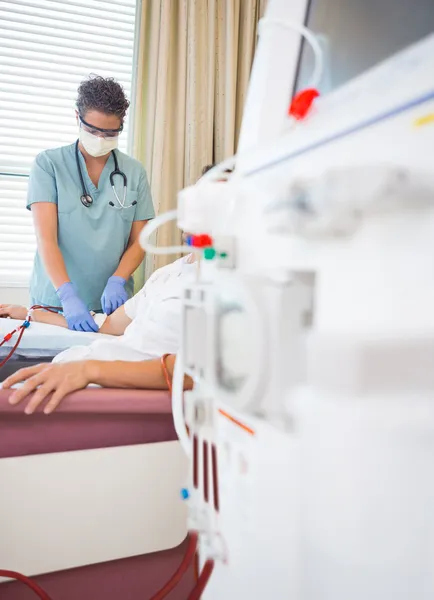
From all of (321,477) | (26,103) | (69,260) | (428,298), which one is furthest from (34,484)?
(26,103)

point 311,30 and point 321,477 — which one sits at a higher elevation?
point 311,30

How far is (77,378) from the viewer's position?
2.98ft

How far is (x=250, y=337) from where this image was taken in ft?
1.44

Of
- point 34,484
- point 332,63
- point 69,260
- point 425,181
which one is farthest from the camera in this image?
point 69,260

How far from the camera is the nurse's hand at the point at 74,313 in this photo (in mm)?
1842

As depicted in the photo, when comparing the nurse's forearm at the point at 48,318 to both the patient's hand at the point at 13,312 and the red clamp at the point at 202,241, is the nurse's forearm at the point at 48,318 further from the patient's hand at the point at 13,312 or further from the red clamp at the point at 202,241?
the red clamp at the point at 202,241

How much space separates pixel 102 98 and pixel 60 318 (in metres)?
0.87

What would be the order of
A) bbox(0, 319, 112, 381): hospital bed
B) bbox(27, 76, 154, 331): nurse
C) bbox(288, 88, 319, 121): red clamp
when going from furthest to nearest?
bbox(27, 76, 154, 331): nurse
bbox(0, 319, 112, 381): hospital bed
bbox(288, 88, 319, 121): red clamp

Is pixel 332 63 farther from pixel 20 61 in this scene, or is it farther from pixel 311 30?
pixel 20 61

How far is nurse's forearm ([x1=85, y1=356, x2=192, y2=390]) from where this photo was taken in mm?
948

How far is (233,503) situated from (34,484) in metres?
0.45

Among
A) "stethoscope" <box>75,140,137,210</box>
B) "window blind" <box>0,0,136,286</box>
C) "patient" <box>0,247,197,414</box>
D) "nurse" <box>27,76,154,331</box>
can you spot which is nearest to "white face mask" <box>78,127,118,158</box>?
"nurse" <box>27,76,154,331</box>

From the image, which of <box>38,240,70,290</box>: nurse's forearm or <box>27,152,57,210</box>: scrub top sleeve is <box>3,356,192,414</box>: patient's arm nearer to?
<box>38,240,70,290</box>: nurse's forearm

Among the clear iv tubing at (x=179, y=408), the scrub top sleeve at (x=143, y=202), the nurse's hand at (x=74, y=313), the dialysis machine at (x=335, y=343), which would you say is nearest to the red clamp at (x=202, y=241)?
the dialysis machine at (x=335, y=343)
